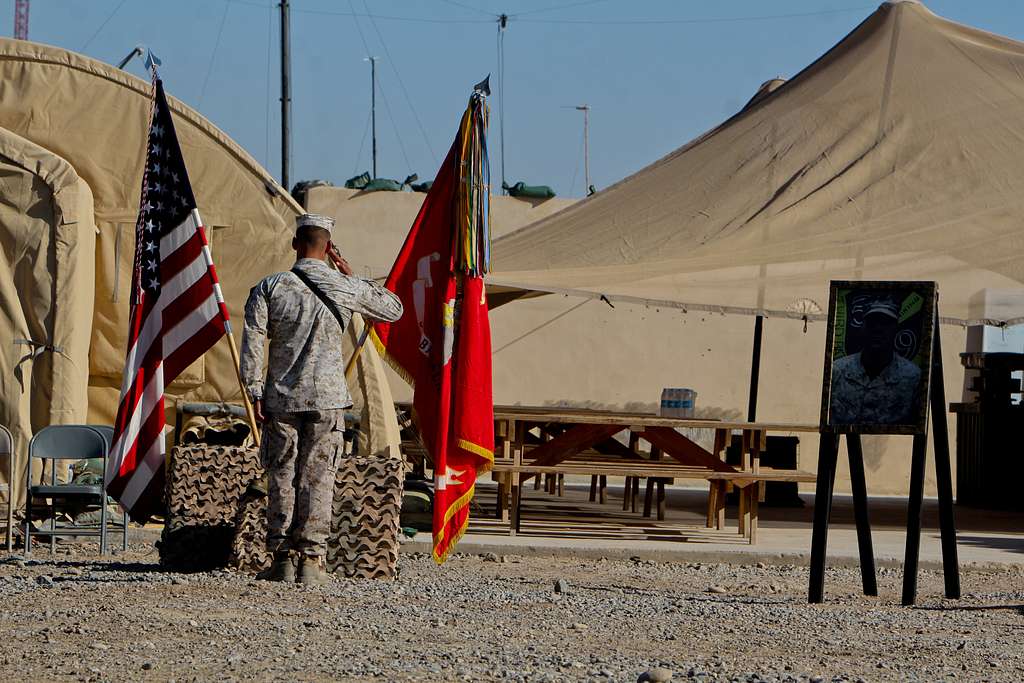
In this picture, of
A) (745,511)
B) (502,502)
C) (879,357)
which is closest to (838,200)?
(745,511)

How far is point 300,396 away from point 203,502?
4.21ft

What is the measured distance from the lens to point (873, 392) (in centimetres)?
702

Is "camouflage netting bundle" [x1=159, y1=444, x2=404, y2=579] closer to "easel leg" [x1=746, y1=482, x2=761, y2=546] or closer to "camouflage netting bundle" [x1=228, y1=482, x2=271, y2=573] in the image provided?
"camouflage netting bundle" [x1=228, y1=482, x2=271, y2=573]

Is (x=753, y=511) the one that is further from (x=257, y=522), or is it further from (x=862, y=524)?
(x=257, y=522)

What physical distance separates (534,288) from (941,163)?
3198 mm

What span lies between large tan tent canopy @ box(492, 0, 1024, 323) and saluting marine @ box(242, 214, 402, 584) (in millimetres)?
4032

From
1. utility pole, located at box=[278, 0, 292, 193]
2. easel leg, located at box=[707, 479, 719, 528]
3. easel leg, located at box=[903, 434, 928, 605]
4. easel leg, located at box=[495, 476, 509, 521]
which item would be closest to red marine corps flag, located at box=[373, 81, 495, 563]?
easel leg, located at box=[903, 434, 928, 605]

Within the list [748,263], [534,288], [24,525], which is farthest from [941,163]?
[24,525]

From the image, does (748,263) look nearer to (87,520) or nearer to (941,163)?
(941,163)

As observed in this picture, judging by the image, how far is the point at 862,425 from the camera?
702 centimetres

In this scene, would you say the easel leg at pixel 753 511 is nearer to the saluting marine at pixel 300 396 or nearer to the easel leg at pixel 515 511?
the easel leg at pixel 515 511

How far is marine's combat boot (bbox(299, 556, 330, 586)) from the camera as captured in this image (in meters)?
6.64

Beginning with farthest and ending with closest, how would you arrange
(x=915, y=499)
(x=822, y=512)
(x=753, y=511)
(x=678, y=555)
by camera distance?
(x=753, y=511)
(x=678, y=555)
(x=822, y=512)
(x=915, y=499)

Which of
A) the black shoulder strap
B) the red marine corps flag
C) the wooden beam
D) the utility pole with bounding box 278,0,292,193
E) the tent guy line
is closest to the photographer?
the black shoulder strap
